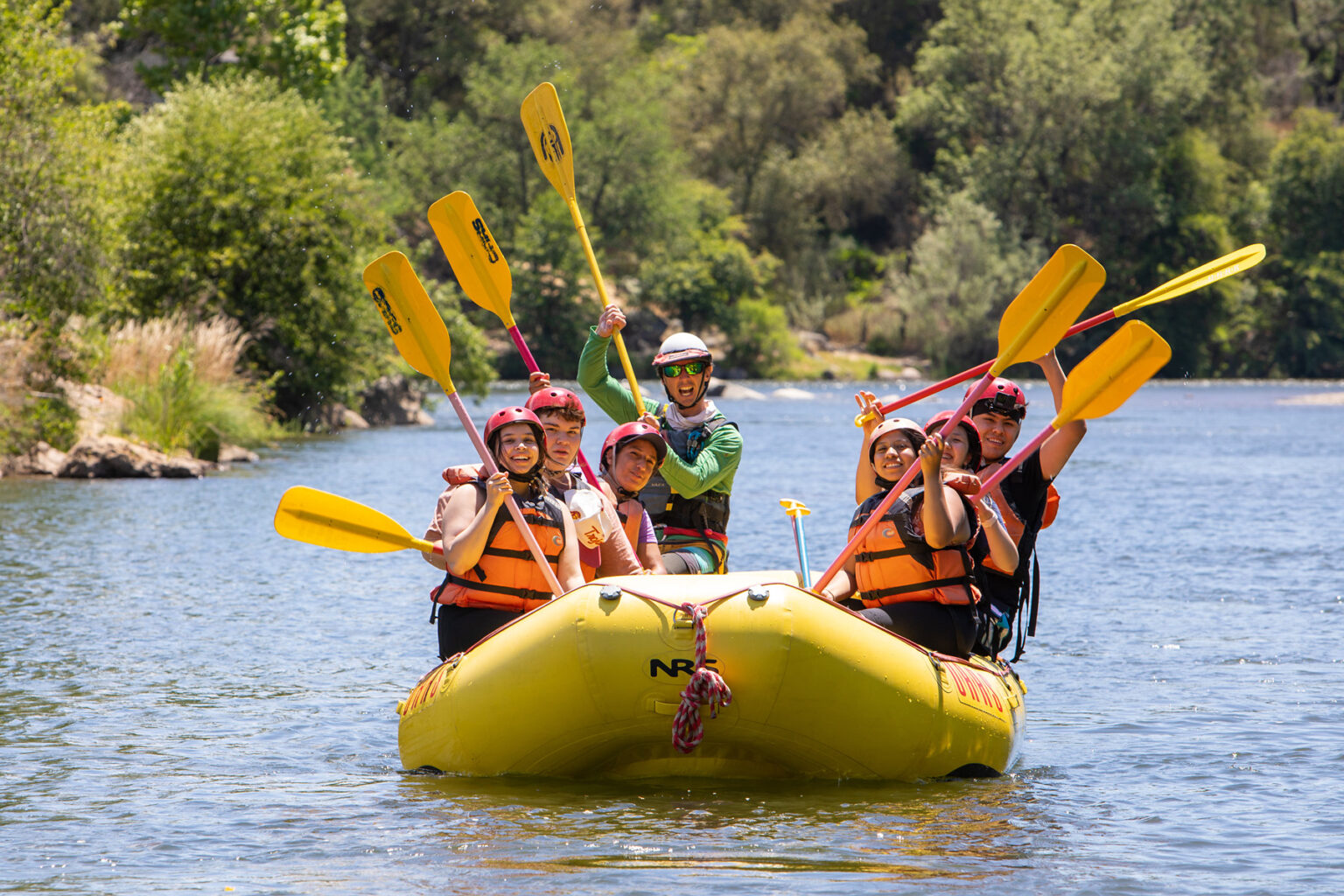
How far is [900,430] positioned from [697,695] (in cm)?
122

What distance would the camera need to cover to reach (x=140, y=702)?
6.75 meters

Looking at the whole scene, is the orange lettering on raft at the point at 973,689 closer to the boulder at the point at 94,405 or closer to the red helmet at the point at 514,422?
the red helmet at the point at 514,422

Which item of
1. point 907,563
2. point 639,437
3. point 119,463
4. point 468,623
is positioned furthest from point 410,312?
point 119,463

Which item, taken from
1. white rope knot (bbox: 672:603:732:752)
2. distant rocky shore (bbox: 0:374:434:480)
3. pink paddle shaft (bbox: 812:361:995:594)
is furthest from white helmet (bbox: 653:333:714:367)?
distant rocky shore (bbox: 0:374:434:480)

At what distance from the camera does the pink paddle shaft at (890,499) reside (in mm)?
5062

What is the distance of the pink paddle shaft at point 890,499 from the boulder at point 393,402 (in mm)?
21906

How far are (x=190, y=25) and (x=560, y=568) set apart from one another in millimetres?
29752

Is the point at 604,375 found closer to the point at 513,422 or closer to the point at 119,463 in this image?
the point at 513,422

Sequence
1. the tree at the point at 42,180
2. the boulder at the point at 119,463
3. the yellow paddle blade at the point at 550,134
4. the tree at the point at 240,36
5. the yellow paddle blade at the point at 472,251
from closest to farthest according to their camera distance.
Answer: the yellow paddle blade at the point at 472,251
the yellow paddle blade at the point at 550,134
the boulder at the point at 119,463
the tree at the point at 42,180
the tree at the point at 240,36

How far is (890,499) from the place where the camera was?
508 cm

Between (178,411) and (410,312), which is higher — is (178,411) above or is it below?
below

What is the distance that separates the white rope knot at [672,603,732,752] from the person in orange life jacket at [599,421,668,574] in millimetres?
1080

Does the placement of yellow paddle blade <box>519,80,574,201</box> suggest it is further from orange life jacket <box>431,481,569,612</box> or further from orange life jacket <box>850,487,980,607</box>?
orange life jacket <box>850,487,980,607</box>

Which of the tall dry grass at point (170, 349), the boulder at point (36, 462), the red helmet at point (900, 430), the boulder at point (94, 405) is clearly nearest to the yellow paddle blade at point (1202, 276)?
the red helmet at point (900, 430)
